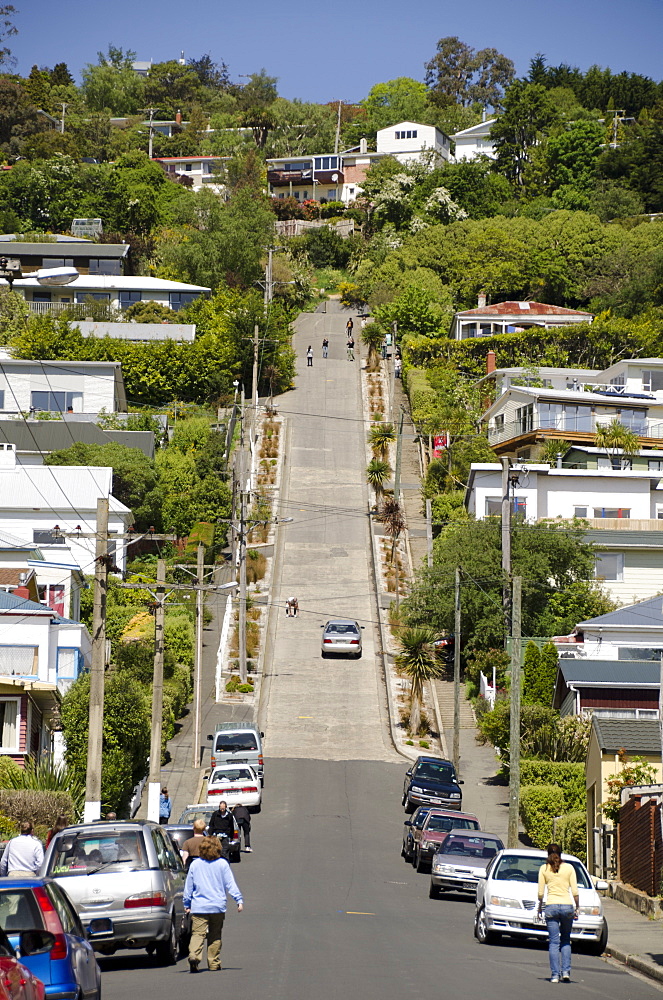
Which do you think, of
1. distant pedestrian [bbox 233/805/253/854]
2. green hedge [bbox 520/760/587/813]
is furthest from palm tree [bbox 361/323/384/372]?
distant pedestrian [bbox 233/805/253/854]

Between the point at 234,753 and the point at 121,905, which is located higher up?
the point at 121,905

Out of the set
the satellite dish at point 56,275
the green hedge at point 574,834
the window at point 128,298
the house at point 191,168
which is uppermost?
the house at point 191,168

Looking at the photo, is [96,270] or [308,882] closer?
[308,882]

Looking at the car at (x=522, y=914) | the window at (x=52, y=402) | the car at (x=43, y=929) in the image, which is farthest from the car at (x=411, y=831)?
the window at (x=52, y=402)

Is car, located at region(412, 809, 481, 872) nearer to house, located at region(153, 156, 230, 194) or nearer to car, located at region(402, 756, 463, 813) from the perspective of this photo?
car, located at region(402, 756, 463, 813)

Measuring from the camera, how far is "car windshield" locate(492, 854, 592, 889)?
21656 millimetres

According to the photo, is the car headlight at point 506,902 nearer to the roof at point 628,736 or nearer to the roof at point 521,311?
the roof at point 628,736

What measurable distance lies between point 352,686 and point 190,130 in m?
137

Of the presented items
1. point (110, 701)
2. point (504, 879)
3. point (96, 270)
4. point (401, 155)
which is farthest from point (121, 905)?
point (401, 155)

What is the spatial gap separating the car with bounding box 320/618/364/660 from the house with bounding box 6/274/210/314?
46.5 m

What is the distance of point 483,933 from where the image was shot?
20.9 m

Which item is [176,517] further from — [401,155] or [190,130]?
[190,130]

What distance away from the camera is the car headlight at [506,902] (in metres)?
20.9

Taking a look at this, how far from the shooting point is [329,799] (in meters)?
39.8
